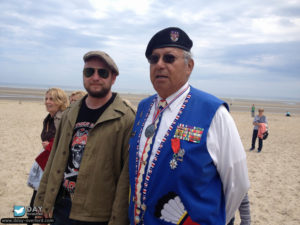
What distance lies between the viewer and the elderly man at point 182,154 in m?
1.75

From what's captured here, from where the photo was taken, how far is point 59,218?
2.54 metres

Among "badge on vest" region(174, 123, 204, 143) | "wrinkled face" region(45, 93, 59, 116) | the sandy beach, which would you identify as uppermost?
"wrinkled face" region(45, 93, 59, 116)

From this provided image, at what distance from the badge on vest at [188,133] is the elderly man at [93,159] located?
730 mm

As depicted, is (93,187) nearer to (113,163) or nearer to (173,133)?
(113,163)

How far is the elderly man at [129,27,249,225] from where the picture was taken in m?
1.75

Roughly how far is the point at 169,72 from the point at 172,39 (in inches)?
11.6

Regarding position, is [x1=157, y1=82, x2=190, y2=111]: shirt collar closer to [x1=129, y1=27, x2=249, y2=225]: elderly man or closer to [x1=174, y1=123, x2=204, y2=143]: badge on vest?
[x1=129, y1=27, x2=249, y2=225]: elderly man

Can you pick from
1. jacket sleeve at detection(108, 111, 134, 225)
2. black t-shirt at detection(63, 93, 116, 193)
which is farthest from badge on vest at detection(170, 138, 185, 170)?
black t-shirt at detection(63, 93, 116, 193)

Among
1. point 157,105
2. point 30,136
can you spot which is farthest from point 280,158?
point 30,136

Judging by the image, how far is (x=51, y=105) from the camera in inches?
133

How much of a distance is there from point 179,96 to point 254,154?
31.8 ft

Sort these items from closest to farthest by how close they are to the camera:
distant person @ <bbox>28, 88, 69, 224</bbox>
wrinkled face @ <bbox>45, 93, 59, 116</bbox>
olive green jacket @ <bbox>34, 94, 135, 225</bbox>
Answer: olive green jacket @ <bbox>34, 94, 135, 225</bbox>
distant person @ <bbox>28, 88, 69, 224</bbox>
wrinkled face @ <bbox>45, 93, 59, 116</bbox>

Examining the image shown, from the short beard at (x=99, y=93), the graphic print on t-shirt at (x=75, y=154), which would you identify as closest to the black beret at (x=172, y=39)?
the short beard at (x=99, y=93)

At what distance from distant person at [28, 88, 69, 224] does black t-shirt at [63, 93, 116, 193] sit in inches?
34.3
